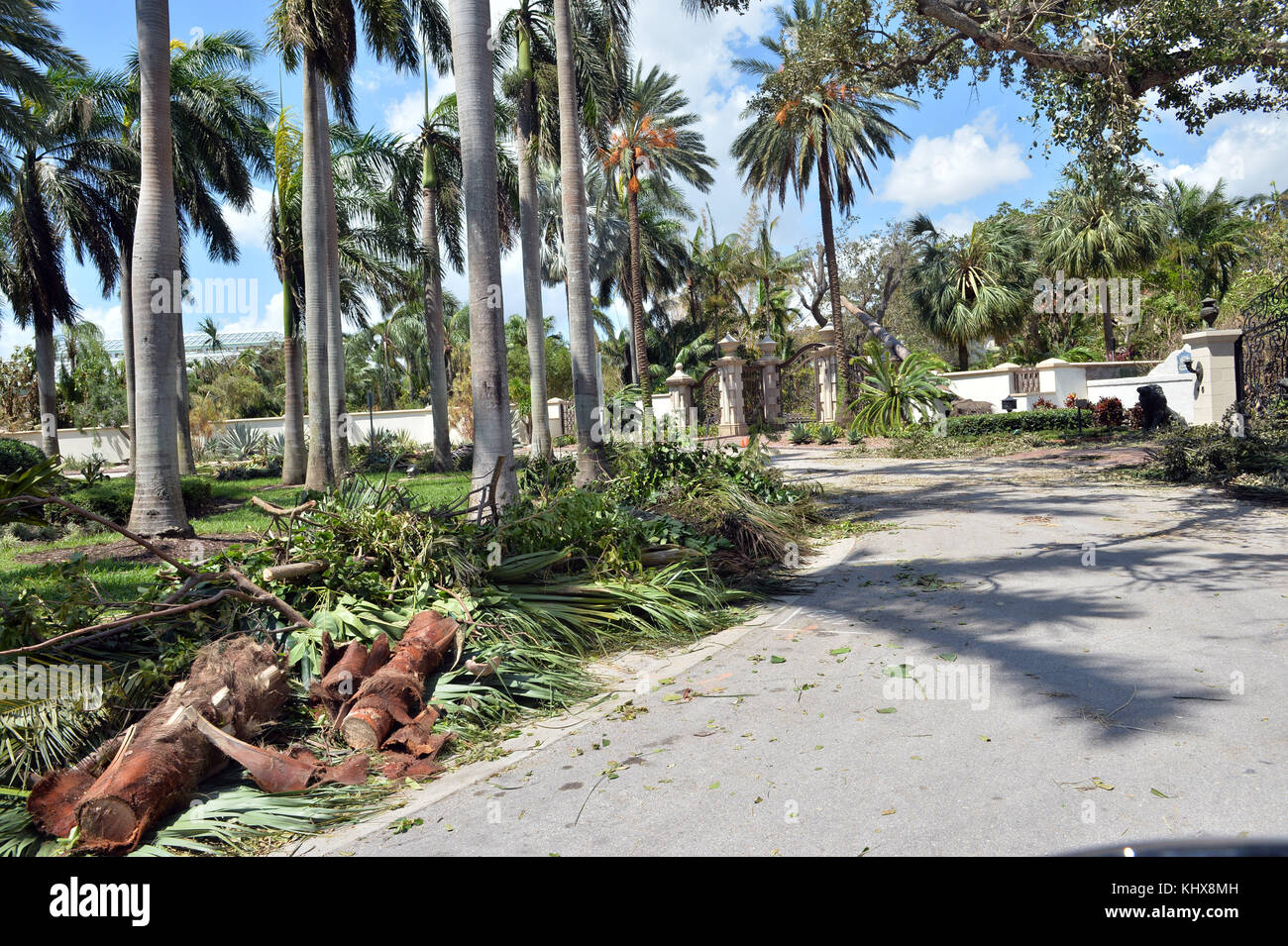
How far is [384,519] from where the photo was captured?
627 cm

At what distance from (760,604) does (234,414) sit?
46717 millimetres

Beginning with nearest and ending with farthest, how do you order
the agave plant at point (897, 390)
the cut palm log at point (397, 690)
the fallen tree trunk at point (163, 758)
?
→ the fallen tree trunk at point (163, 758)
the cut palm log at point (397, 690)
the agave plant at point (897, 390)

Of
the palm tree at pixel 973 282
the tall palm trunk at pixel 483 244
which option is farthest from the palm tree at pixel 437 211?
the palm tree at pixel 973 282

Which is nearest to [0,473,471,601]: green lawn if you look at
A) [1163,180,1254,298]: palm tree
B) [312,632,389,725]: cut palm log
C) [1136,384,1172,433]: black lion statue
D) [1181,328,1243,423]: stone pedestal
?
[312,632,389,725]: cut palm log

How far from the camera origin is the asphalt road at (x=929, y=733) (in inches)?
135

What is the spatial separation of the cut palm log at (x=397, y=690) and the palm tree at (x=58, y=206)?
2110cm

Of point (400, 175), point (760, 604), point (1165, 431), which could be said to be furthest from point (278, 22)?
point (1165, 431)

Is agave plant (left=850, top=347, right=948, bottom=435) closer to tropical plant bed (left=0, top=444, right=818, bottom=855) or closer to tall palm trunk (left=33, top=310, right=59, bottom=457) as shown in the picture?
tropical plant bed (left=0, top=444, right=818, bottom=855)

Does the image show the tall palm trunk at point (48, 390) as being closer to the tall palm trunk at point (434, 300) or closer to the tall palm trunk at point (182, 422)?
the tall palm trunk at point (182, 422)

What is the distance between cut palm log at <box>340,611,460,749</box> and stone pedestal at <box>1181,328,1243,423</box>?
1980 centimetres

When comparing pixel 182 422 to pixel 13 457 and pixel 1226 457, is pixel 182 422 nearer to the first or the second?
pixel 13 457

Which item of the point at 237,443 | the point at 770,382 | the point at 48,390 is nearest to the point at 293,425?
the point at 48,390
